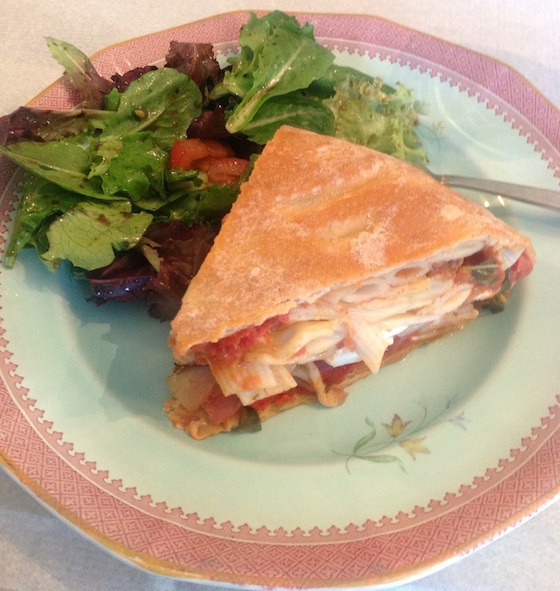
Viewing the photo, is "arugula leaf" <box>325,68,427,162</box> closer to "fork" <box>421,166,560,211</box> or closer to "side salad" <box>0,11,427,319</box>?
"side salad" <box>0,11,427,319</box>

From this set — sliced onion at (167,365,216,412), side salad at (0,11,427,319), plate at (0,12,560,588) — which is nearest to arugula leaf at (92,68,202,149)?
side salad at (0,11,427,319)

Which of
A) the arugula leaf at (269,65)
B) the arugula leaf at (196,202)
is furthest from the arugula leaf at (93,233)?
the arugula leaf at (269,65)

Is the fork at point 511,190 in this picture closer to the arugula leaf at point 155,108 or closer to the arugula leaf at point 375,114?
the arugula leaf at point 375,114

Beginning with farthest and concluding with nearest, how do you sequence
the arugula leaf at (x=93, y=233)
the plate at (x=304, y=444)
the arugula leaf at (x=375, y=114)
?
the arugula leaf at (x=375, y=114), the arugula leaf at (x=93, y=233), the plate at (x=304, y=444)

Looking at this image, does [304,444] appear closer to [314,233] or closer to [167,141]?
[314,233]

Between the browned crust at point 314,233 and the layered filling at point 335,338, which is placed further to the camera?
the layered filling at point 335,338

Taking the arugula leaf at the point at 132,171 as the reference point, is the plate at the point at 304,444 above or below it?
below
